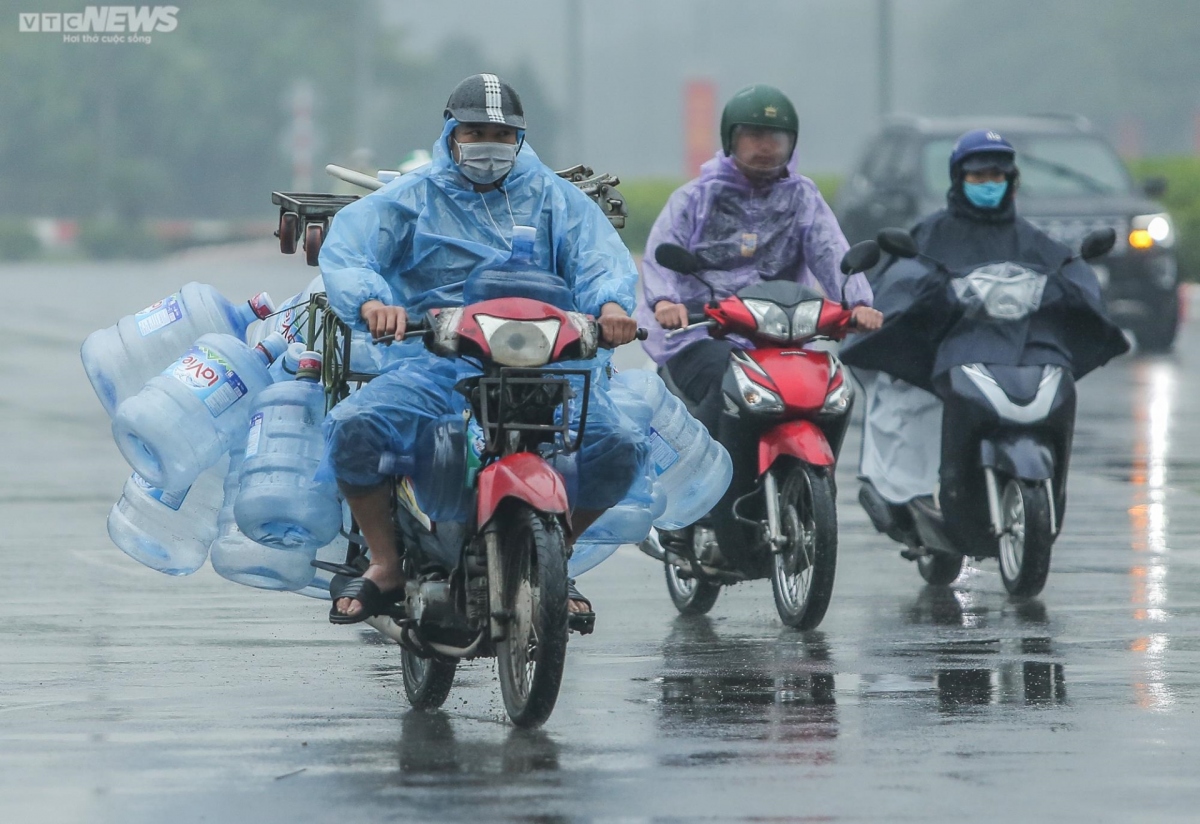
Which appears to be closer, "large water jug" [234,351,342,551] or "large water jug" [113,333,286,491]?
"large water jug" [234,351,342,551]

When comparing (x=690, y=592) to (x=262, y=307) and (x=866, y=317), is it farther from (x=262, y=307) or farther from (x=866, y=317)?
(x=262, y=307)

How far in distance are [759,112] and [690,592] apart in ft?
5.78

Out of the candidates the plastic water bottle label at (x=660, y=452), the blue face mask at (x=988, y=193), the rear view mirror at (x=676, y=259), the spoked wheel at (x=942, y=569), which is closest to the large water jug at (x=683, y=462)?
the plastic water bottle label at (x=660, y=452)

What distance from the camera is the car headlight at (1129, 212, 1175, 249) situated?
23016 millimetres

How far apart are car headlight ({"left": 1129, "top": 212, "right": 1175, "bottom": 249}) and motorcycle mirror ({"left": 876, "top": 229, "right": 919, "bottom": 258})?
13125mm

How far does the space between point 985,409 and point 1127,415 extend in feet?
26.9

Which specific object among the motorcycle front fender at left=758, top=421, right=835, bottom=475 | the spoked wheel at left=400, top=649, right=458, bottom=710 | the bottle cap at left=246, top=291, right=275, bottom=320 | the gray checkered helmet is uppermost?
the gray checkered helmet

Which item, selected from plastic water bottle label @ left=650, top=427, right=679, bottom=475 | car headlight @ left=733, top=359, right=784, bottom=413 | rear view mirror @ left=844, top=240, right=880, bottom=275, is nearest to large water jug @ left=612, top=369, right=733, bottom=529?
plastic water bottle label @ left=650, top=427, right=679, bottom=475

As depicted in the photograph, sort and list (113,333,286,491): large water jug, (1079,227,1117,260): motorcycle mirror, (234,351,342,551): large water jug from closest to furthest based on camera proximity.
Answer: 1. (234,351,342,551): large water jug
2. (113,333,286,491): large water jug
3. (1079,227,1117,260): motorcycle mirror

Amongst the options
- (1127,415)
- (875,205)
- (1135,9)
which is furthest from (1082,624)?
(1135,9)

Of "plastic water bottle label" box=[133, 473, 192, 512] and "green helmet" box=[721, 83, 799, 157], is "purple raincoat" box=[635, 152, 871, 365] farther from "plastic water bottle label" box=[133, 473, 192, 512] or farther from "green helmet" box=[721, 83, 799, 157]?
"plastic water bottle label" box=[133, 473, 192, 512]

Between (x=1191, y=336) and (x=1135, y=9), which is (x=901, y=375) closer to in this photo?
(x=1191, y=336)

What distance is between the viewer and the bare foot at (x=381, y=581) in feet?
25.6

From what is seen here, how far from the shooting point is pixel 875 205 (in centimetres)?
2353
